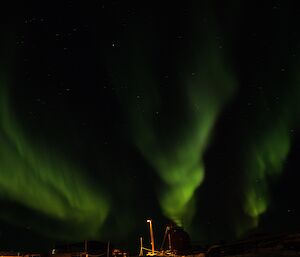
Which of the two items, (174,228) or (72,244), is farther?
(72,244)

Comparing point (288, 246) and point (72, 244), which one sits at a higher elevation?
point (72, 244)

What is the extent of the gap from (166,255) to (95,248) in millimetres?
16292

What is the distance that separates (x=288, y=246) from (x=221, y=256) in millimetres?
3666

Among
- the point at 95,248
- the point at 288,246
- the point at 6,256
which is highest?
the point at 95,248

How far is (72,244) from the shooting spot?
3622 centimetres

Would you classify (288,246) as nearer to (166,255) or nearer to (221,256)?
(221,256)

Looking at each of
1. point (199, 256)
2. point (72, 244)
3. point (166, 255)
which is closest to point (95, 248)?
point (72, 244)

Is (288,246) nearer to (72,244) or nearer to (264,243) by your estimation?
(264,243)

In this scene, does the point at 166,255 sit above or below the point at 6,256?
below

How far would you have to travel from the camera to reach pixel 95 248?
135ft

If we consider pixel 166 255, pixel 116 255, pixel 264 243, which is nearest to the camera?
pixel 264 243

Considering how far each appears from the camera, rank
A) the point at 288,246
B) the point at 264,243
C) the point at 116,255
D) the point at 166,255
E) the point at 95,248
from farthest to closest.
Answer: the point at 95,248 → the point at 116,255 → the point at 166,255 → the point at 264,243 → the point at 288,246

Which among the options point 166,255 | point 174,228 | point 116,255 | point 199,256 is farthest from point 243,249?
point 116,255

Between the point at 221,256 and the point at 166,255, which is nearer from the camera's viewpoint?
the point at 221,256
